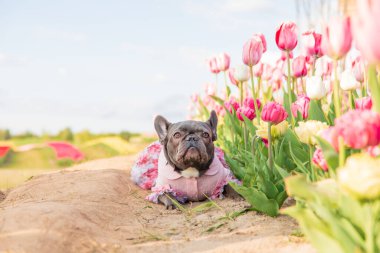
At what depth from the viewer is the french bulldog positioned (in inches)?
180

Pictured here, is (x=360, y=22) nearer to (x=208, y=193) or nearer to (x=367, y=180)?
(x=367, y=180)

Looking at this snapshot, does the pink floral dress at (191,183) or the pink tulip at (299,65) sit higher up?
the pink tulip at (299,65)

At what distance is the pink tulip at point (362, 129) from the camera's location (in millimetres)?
2240

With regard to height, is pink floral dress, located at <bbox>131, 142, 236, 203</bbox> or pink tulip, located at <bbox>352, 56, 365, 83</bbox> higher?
pink tulip, located at <bbox>352, 56, 365, 83</bbox>

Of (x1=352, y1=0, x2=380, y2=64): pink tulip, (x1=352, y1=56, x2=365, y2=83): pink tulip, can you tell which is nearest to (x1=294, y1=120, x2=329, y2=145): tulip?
(x1=352, y1=0, x2=380, y2=64): pink tulip

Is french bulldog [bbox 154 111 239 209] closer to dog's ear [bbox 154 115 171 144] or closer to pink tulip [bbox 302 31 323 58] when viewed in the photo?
dog's ear [bbox 154 115 171 144]

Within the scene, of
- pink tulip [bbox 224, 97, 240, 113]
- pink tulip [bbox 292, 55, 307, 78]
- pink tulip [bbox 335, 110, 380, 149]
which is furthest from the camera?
pink tulip [bbox 224, 97, 240, 113]

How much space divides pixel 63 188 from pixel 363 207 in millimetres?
3820

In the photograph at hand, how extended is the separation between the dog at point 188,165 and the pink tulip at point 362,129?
2.35m

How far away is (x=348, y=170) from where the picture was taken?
2.15 meters

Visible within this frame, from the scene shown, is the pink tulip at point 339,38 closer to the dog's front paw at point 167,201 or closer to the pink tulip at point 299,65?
the pink tulip at point 299,65

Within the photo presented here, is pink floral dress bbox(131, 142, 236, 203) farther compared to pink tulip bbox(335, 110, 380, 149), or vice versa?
pink floral dress bbox(131, 142, 236, 203)

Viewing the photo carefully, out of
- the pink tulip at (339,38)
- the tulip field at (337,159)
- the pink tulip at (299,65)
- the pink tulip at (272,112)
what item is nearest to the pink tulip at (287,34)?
the tulip field at (337,159)

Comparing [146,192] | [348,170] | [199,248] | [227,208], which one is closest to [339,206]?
[348,170]
